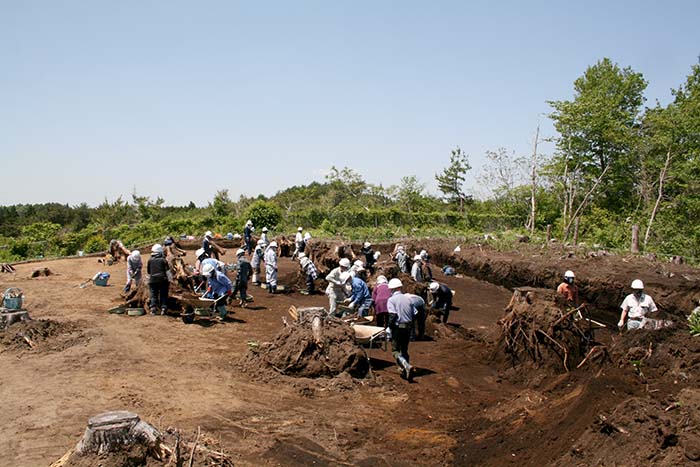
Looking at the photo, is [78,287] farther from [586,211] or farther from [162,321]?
[586,211]

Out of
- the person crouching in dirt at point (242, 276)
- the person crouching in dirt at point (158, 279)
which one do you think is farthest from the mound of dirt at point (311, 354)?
the person crouching in dirt at point (242, 276)

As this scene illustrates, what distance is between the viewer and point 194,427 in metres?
7.83

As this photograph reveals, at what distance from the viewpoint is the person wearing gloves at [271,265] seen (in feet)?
62.1

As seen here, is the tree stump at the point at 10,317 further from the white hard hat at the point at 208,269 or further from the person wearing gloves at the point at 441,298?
the person wearing gloves at the point at 441,298

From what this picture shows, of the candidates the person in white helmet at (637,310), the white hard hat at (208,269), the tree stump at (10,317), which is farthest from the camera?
the white hard hat at (208,269)

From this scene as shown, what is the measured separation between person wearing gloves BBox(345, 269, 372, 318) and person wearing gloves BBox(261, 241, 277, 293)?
523cm

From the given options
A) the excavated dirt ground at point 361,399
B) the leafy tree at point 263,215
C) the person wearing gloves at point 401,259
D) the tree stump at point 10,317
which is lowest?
the excavated dirt ground at point 361,399

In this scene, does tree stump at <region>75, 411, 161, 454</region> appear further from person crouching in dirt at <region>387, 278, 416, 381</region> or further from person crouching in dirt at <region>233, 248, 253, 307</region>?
person crouching in dirt at <region>233, 248, 253, 307</region>

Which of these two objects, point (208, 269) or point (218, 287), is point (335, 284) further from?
point (208, 269)

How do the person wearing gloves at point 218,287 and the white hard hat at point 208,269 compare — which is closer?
the white hard hat at point 208,269

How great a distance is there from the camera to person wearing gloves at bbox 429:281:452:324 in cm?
1578

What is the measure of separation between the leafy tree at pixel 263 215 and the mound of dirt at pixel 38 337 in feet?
90.8

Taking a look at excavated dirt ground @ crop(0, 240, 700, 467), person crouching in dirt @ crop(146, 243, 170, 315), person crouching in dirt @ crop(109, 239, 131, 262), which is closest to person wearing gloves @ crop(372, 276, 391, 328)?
excavated dirt ground @ crop(0, 240, 700, 467)

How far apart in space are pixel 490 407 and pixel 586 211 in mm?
44472
